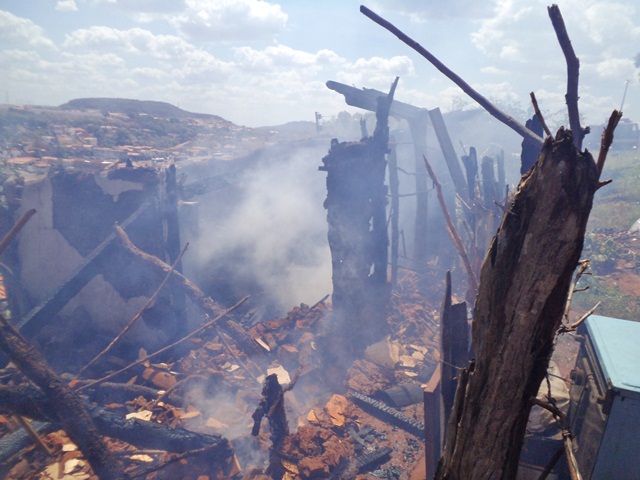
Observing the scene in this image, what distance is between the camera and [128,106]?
30.4 meters

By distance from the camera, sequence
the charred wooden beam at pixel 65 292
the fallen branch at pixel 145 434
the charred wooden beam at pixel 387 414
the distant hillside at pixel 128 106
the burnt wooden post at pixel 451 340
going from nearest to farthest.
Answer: the burnt wooden post at pixel 451 340 < the fallen branch at pixel 145 434 < the charred wooden beam at pixel 387 414 < the charred wooden beam at pixel 65 292 < the distant hillside at pixel 128 106

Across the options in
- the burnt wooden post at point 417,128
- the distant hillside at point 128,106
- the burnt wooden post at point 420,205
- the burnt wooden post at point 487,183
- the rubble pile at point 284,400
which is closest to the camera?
the rubble pile at point 284,400

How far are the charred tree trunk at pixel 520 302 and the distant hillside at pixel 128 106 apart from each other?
31.5 m

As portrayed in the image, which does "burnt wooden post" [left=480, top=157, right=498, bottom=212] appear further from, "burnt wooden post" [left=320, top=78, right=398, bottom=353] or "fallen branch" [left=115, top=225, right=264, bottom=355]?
"fallen branch" [left=115, top=225, right=264, bottom=355]

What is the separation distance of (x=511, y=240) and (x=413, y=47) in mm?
1007

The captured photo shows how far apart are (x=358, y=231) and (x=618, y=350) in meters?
4.96

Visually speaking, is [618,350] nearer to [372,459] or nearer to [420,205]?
[372,459]

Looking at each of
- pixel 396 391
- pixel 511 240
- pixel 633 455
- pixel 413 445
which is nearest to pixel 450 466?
pixel 511 240

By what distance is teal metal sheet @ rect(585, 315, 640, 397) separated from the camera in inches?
125

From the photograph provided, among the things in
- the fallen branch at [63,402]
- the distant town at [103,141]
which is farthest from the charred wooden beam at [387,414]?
the distant town at [103,141]

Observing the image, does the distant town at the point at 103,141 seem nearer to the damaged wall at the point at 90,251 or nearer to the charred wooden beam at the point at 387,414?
the damaged wall at the point at 90,251

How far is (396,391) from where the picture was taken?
720 cm

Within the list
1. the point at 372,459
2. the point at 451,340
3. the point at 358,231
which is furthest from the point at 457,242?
the point at 372,459

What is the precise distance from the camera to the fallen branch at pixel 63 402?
4148 mm
